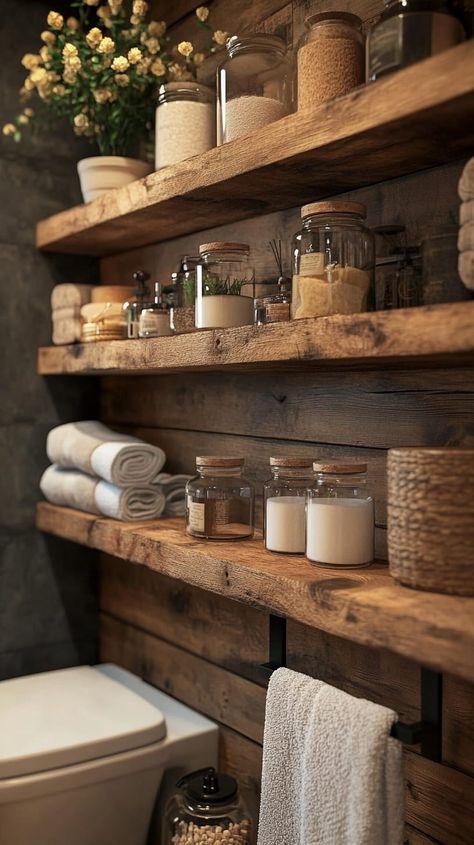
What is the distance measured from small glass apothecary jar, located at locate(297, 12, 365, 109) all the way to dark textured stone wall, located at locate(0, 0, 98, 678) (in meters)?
0.95

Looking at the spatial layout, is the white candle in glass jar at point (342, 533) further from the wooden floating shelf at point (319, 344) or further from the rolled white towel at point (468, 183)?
the rolled white towel at point (468, 183)

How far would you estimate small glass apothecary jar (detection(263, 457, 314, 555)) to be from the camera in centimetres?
123

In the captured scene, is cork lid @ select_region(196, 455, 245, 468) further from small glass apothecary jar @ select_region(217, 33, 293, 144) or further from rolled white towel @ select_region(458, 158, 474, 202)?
rolled white towel @ select_region(458, 158, 474, 202)

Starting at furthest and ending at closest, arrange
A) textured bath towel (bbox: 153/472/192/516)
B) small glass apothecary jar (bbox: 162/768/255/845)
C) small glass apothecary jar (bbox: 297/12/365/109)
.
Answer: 1. textured bath towel (bbox: 153/472/192/516)
2. small glass apothecary jar (bbox: 162/768/255/845)
3. small glass apothecary jar (bbox: 297/12/365/109)

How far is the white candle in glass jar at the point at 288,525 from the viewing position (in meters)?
1.23

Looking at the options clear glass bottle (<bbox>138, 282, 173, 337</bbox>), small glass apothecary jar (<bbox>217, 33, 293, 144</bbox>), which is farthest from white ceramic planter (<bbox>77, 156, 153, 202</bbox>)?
small glass apothecary jar (<bbox>217, 33, 293, 144</bbox>)

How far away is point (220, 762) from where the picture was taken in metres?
1.62

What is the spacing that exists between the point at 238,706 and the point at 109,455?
0.52 metres

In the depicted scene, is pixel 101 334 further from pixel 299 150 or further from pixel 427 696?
pixel 427 696

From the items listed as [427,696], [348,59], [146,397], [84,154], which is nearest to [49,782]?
[427,696]

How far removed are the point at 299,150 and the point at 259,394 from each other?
0.52 meters

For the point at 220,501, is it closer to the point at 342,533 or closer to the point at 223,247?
the point at 342,533

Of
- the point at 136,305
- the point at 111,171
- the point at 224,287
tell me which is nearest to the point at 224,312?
the point at 224,287

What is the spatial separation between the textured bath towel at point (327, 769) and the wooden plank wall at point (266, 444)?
0.46 feet
